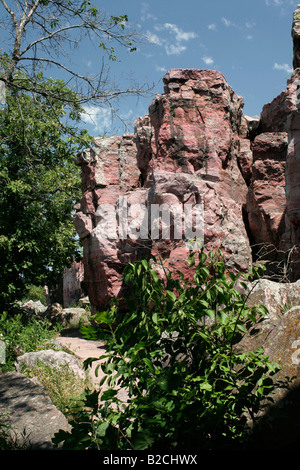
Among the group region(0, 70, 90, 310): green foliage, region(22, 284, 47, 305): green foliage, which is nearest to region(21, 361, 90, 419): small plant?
region(0, 70, 90, 310): green foliage

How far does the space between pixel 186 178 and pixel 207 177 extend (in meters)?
0.42

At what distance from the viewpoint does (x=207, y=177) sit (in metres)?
7.62

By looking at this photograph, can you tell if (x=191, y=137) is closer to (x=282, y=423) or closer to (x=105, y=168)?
(x=105, y=168)

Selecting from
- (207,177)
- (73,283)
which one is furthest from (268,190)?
(73,283)

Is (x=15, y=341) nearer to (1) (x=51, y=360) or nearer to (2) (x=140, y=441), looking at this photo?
(1) (x=51, y=360)

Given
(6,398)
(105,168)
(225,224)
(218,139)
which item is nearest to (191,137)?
(218,139)

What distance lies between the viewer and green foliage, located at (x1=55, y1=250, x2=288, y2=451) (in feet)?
7.28

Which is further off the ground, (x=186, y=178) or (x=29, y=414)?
(x=186, y=178)

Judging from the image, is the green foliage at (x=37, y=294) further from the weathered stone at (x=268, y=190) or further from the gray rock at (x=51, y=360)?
the weathered stone at (x=268, y=190)

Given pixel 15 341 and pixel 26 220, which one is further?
pixel 26 220

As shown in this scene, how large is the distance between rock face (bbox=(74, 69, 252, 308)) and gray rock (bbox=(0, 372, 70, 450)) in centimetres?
271

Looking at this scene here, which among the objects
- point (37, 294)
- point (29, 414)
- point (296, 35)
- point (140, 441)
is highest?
point (296, 35)

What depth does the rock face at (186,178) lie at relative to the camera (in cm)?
727

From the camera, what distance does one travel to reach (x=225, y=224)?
743 cm
